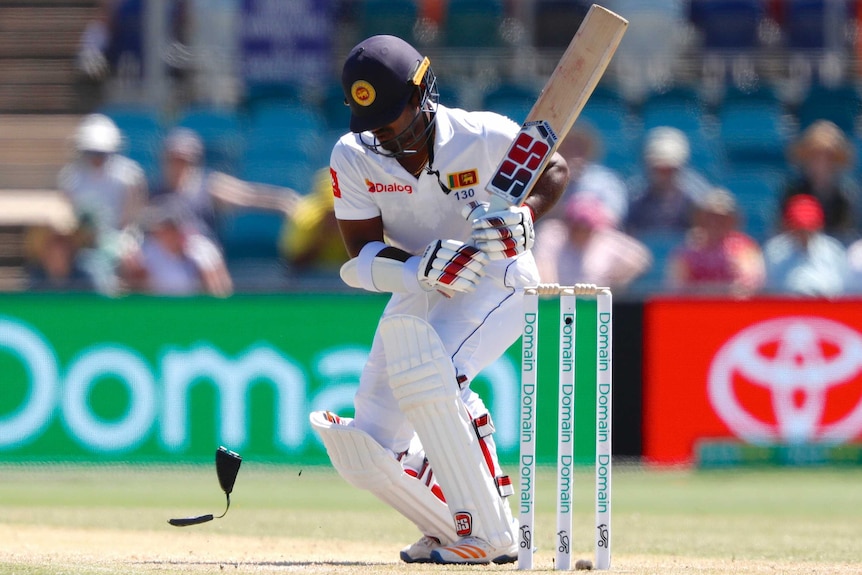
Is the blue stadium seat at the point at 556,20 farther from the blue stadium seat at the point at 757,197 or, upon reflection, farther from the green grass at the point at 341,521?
the green grass at the point at 341,521

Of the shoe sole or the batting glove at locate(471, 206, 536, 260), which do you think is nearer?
the batting glove at locate(471, 206, 536, 260)

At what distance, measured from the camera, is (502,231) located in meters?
4.55

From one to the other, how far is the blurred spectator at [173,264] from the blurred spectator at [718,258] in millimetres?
3006

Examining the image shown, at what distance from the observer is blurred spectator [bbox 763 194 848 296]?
952 cm

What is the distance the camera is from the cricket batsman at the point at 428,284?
467 centimetres

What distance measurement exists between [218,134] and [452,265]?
25.0 ft

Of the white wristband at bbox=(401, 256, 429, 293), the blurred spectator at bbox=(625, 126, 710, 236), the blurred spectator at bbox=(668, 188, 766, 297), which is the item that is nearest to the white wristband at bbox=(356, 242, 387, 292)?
the white wristband at bbox=(401, 256, 429, 293)

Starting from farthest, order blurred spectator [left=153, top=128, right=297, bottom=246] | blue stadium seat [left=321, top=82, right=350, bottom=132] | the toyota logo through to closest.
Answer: blue stadium seat [left=321, top=82, right=350, bottom=132] → blurred spectator [left=153, top=128, right=297, bottom=246] → the toyota logo

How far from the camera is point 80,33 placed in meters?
14.3

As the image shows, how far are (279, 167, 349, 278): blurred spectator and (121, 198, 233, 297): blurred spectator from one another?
503 mm

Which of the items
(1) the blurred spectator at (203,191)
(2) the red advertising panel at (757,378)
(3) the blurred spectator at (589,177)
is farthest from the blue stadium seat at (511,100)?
(2) the red advertising panel at (757,378)

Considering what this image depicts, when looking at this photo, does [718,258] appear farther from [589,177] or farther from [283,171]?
[283,171]

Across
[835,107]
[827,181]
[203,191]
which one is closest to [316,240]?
[203,191]

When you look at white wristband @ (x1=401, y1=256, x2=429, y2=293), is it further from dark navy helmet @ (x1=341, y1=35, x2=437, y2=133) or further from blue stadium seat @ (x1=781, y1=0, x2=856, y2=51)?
blue stadium seat @ (x1=781, y1=0, x2=856, y2=51)
